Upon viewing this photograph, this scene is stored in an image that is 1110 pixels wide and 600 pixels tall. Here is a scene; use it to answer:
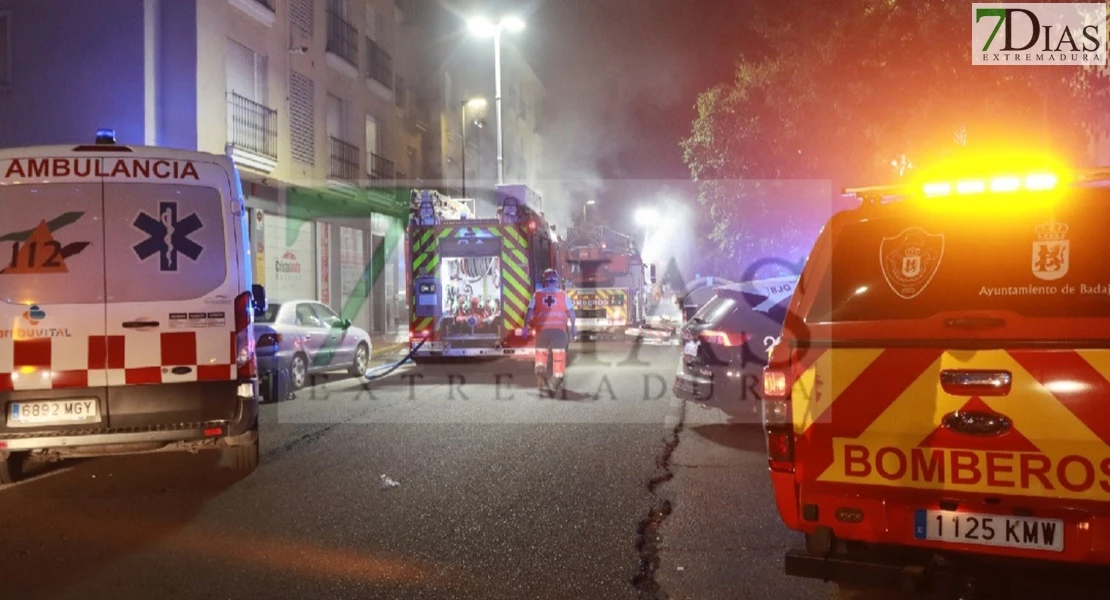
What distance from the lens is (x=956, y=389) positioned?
337cm

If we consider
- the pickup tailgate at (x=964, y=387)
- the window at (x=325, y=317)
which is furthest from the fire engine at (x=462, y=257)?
the pickup tailgate at (x=964, y=387)

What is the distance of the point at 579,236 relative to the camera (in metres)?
27.8

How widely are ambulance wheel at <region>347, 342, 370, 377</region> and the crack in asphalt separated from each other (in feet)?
25.3

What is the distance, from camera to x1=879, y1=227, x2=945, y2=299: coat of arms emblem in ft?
11.9

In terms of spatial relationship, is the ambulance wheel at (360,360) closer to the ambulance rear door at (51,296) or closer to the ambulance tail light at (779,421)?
the ambulance rear door at (51,296)

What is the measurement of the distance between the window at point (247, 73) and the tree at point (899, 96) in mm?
10068

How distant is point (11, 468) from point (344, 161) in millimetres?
16383

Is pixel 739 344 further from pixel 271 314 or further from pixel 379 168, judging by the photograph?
pixel 379 168

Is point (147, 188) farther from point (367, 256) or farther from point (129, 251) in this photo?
point (367, 256)

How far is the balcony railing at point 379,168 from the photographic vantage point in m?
24.5

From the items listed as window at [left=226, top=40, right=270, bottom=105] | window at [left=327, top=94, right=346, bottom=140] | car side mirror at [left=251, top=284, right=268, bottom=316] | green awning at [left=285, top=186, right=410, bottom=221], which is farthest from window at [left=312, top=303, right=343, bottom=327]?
window at [left=327, top=94, right=346, bottom=140]

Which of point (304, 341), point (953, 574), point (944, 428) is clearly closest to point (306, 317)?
point (304, 341)

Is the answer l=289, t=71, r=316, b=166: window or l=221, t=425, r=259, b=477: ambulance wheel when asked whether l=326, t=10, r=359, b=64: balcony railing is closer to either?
l=289, t=71, r=316, b=166: window

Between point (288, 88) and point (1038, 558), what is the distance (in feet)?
61.9
